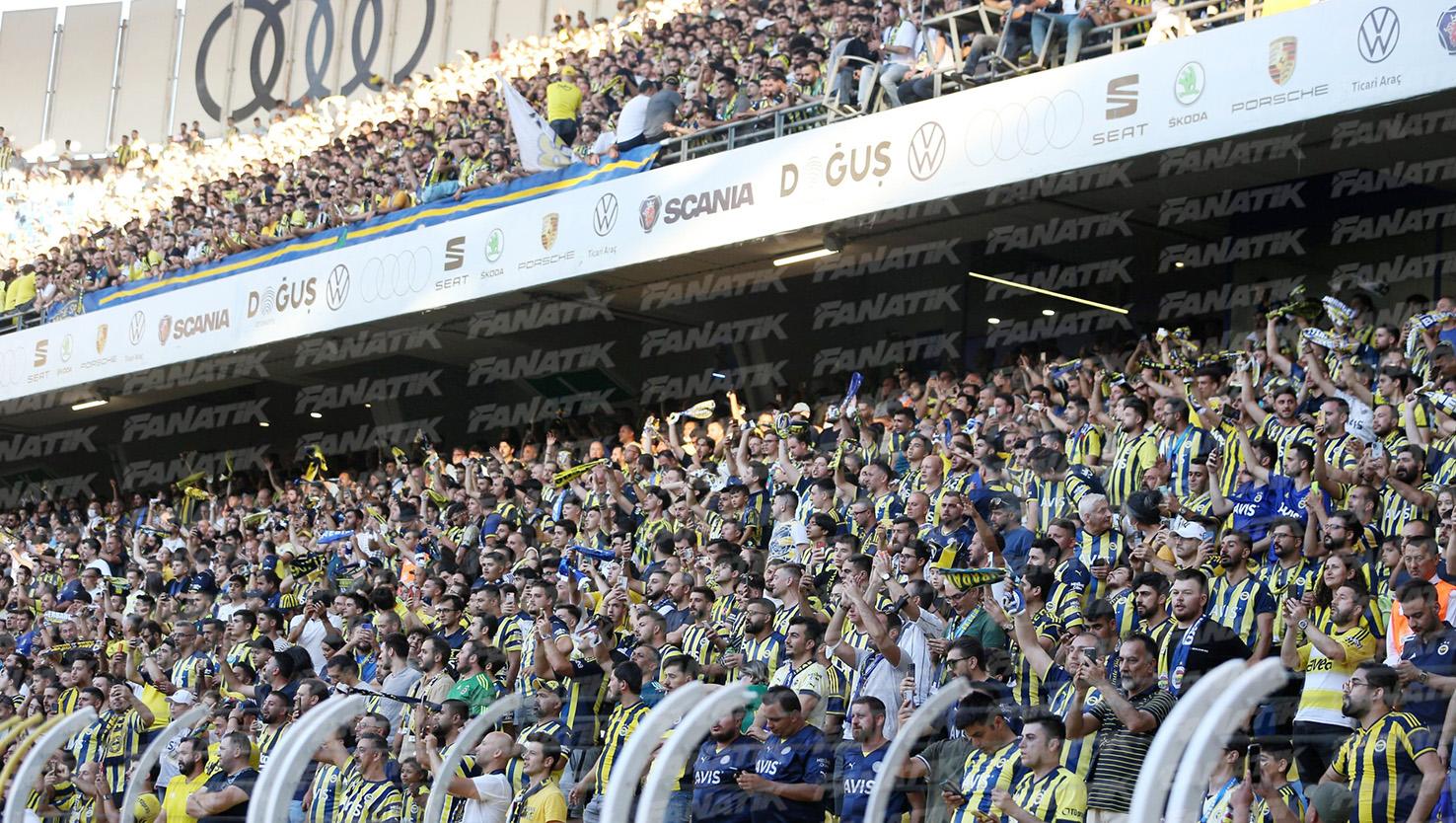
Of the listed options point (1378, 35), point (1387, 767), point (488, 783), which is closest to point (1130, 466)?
point (1378, 35)

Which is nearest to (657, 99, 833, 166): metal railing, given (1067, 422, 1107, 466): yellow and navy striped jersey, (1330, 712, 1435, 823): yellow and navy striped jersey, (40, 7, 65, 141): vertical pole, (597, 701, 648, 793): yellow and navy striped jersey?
(1067, 422, 1107, 466): yellow and navy striped jersey

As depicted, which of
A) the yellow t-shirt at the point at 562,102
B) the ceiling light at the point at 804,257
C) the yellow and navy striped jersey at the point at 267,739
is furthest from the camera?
the yellow t-shirt at the point at 562,102

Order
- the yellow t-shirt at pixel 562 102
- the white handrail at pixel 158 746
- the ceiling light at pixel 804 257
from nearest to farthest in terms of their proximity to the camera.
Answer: the white handrail at pixel 158 746 < the ceiling light at pixel 804 257 < the yellow t-shirt at pixel 562 102

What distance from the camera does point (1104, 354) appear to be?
12781 millimetres

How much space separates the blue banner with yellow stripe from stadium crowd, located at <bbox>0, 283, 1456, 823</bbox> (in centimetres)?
246

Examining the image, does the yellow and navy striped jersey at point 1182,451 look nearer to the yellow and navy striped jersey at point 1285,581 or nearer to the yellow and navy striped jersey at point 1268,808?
the yellow and navy striped jersey at point 1285,581

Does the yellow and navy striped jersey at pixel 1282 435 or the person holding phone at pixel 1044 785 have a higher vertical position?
the yellow and navy striped jersey at pixel 1282 435

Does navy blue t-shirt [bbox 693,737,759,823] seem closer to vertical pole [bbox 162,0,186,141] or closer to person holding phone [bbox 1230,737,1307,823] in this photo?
person holding phone [bbox 1230,737,1307,823]

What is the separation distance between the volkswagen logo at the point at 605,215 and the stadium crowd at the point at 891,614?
6.04ft

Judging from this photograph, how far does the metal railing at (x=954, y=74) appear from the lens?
12.2m

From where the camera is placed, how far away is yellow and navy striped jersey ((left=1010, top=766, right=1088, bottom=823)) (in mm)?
6207

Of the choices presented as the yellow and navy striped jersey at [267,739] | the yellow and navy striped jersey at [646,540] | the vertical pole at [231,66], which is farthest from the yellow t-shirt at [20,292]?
the yellow and navy striped jersey at [267,739]

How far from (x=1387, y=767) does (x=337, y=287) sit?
42.0 feet

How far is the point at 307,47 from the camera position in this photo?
1262 inches
